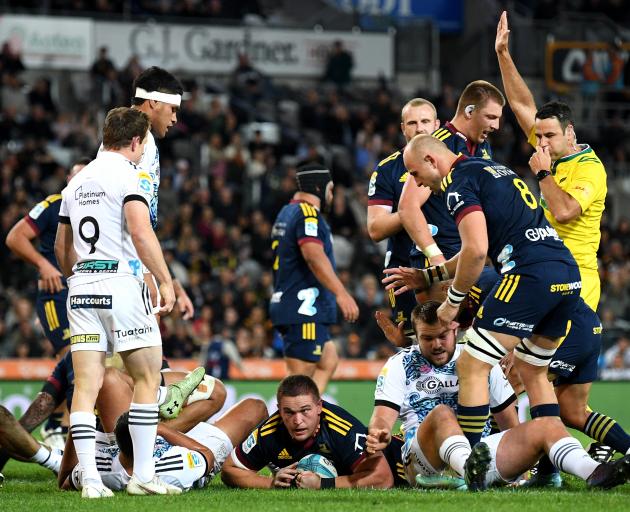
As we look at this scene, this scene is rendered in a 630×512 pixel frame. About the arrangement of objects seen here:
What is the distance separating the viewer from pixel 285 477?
7250mm

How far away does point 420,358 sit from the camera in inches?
304

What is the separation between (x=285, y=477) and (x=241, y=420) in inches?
30.1

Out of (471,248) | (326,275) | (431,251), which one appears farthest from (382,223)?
(471,248)

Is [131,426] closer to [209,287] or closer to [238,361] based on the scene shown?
[238,361]

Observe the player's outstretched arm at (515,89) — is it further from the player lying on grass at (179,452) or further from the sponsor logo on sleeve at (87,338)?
the sponsor logo on sleeve at (87,338)

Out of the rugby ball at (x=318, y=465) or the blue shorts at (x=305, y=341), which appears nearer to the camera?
the rugby ball at (x=318, y=465)

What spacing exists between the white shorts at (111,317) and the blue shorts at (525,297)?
2.06 metres

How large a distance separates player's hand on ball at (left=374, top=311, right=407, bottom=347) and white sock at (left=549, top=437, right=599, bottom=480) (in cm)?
179

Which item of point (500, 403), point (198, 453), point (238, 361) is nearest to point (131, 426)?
point (198, 453)

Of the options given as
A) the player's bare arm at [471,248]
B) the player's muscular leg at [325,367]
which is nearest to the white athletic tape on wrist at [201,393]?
the player's bare arm at [471,248]

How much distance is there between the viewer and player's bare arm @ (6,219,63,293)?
10.5 metres

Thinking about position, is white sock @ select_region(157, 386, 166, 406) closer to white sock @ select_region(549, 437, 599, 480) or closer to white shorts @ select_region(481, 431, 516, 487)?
white shorts @ select_region(481, 431, 516, 487)

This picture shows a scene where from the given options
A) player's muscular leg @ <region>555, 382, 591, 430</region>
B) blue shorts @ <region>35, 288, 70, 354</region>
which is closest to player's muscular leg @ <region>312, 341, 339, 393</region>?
blue shorts @ <region>35, 288, 70, 354</region>

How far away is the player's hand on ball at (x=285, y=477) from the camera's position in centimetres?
725
